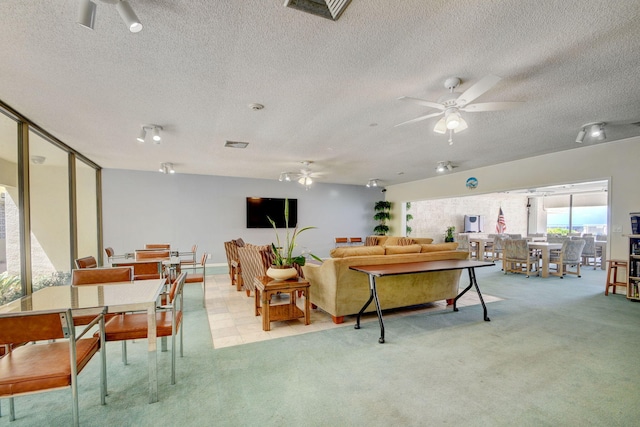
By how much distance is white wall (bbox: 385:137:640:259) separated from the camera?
184 inches

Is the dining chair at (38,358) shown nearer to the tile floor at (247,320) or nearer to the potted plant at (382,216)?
the tile floor at (247,320)

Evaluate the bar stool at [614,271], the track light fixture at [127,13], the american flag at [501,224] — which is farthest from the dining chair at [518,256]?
the track light fixture at [127,13]

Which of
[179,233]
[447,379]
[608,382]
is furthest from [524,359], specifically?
[179,233]

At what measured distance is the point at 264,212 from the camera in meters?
8.52

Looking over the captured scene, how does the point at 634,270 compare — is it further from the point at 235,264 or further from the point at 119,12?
the point at 119,12

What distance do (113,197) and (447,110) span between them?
7893mm

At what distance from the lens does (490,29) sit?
2.00 meters

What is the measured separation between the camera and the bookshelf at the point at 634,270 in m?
4.52

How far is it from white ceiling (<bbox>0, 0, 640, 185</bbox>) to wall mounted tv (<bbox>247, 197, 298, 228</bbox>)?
3936mm

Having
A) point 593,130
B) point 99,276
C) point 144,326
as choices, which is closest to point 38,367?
point 144,326

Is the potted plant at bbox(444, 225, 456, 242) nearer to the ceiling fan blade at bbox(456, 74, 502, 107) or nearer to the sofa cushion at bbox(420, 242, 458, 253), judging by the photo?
the sofa cushion at bbox(420, 242, 458, 253)

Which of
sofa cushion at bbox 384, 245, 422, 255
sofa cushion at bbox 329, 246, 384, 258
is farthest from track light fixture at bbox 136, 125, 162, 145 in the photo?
sofa cushion at bbox 384, 245, 422, 255

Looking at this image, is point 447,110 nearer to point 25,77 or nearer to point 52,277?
point 25,77

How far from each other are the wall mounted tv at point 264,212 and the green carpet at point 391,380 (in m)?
5.05
